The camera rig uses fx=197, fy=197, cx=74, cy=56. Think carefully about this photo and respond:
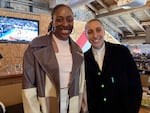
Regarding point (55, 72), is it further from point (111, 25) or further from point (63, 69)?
point (111, 25)

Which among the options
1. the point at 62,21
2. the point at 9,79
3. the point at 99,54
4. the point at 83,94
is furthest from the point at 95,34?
the point at 9,79

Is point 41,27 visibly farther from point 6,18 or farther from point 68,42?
point 68,42

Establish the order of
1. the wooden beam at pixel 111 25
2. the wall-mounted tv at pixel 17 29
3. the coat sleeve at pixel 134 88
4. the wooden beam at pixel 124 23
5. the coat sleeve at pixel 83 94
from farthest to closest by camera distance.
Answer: the wooden beam at pixel 111 25
the wooden beam at pixel 124 23
the wall-mounted tv at pixel 17 29
the coat sleeve at pixel 134 88
the coat sleeve at pixel 83 94

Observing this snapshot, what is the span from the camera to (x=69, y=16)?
136 cm

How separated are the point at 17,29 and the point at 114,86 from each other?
4.58m

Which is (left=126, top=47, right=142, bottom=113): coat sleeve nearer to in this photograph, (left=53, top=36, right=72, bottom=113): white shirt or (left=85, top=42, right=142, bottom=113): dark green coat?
(left=85, top=42, right=142, bottom=113): dark green coat

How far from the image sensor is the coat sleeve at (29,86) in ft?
4.12

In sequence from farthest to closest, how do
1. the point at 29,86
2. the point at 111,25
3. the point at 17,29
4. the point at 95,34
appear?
1. the point at 111,25
2. the point at 17,29
3. the point at 95,34
4. the point at 29,86

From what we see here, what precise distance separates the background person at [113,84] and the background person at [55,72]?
0.52ft

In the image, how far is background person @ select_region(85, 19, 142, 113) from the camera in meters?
1.53

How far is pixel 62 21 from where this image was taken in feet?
4.39

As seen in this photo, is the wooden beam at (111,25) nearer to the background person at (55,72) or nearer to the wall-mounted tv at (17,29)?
the wall-mounted tv at (17,29)

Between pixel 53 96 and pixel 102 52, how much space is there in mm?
582

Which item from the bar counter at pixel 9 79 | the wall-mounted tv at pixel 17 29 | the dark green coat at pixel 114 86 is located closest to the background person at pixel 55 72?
the dark green coat at pixel 114 86
